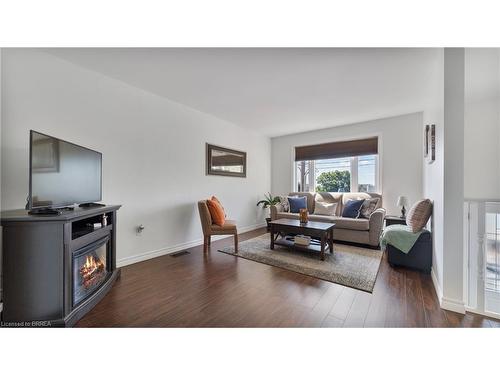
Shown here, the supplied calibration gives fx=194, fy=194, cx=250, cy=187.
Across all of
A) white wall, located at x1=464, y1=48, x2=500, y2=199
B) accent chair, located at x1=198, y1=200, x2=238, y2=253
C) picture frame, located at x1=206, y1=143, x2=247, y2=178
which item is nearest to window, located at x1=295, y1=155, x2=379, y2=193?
white wall, located at x1=464, y1=48, x2=500, y2=199

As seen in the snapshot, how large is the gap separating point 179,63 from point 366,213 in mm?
3735

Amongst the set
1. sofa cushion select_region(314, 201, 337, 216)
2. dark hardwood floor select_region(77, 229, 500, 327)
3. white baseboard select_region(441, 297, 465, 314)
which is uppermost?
sofa cushion select_region(314, 201, 337, 216)

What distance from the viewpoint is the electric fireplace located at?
5.00ft

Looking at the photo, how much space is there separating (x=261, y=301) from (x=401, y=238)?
6.37ft

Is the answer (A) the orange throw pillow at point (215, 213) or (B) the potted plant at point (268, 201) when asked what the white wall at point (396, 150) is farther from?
(A) the orange throw pillow at point (215, 213)

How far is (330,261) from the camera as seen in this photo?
2.62 metres

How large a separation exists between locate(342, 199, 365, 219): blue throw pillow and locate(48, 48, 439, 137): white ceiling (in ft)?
5.46

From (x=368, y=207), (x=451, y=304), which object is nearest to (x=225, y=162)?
(x=368, y=207)

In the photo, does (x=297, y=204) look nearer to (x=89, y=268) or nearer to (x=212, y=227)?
(x=212, y=227)

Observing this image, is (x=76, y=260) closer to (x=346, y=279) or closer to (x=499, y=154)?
(x=346, y=279)

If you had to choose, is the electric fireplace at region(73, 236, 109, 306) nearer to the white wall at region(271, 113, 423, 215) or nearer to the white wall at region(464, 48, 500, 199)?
the white wall at region(464, 48, 500, 199)

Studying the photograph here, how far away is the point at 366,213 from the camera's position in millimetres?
3578

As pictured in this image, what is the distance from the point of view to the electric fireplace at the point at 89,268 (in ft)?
5.00
